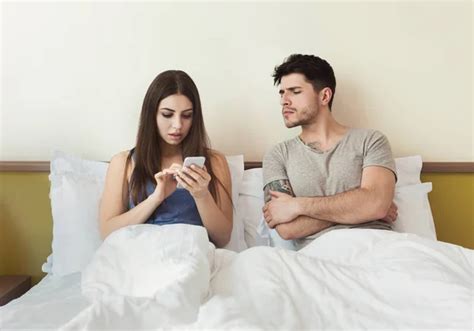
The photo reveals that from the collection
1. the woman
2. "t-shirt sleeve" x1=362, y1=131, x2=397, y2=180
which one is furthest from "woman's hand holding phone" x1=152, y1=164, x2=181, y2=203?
"t-shirt sleeve" x1=362, y1=131, x2=397, y2=180

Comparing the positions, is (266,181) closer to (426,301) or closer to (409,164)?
(409,164)

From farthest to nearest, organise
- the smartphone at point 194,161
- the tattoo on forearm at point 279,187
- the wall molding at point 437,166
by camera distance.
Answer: the wall molding at point 437,166, the tattoo on forearm at point 279,187, the smartphone at point 194,161

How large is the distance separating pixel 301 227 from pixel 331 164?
0.25 metres

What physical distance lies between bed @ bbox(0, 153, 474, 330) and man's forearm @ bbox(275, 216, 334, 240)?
0.54 ft

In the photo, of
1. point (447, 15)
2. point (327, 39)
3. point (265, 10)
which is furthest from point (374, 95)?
→ point (265, 10)

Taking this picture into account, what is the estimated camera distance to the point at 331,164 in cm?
152

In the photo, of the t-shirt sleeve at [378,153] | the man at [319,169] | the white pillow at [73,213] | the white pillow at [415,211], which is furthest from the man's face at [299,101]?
the white pillow at [73,213]

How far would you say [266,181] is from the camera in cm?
154

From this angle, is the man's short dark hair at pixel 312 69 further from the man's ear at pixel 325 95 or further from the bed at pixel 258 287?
the bed at pixel 258 287

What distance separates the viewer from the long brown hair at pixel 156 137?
1456 mm

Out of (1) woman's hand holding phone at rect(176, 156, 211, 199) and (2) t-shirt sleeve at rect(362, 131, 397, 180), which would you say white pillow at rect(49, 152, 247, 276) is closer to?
(1) woman's hand holding phone at rect(176, 156, 211, 199)

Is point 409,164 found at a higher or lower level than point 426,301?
higher

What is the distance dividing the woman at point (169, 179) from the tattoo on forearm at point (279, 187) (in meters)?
0.13

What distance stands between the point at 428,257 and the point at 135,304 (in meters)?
0.68
